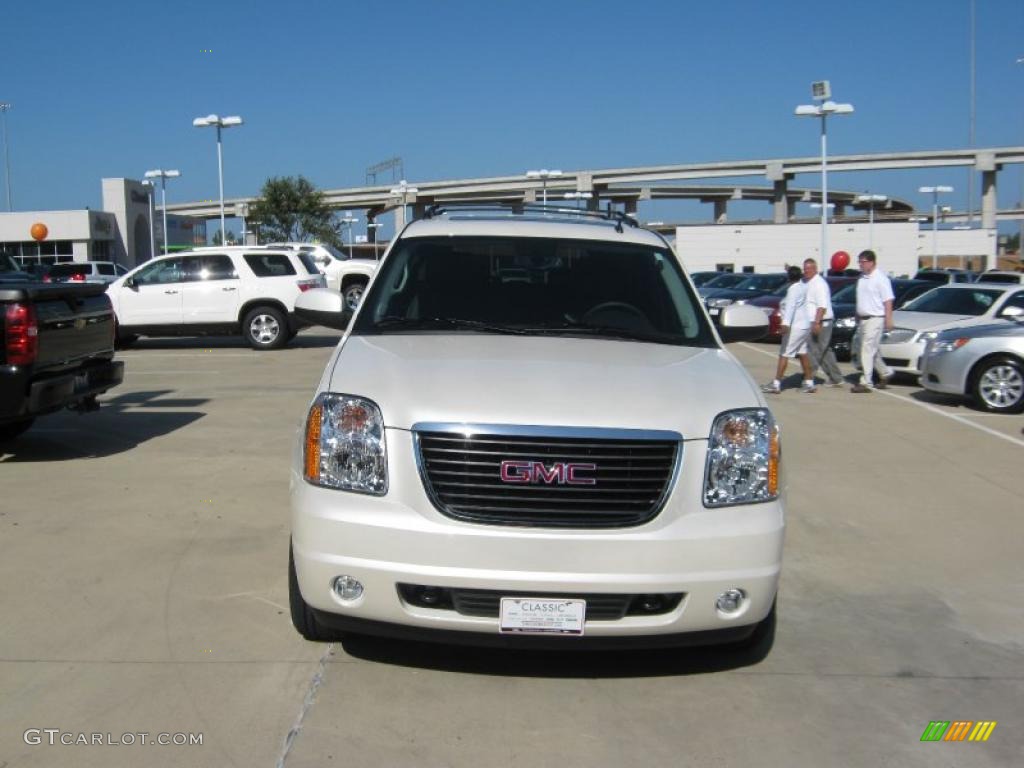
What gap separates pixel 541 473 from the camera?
145 inches

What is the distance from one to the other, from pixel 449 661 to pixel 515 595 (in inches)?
28.1

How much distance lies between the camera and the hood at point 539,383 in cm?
376

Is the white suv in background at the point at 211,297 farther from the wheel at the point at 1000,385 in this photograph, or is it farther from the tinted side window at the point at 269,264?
the wheel at the point at 1000,385

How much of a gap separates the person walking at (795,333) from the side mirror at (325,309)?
8586mm

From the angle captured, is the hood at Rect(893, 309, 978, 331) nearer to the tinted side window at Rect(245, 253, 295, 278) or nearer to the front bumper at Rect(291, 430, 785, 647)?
the tinted side window at Rect(245, 253, 295, 278)

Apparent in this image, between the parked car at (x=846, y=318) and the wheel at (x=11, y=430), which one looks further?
the parked car at (x=846, y=318)

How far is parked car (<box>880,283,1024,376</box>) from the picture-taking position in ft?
46.4

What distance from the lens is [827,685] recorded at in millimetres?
4137

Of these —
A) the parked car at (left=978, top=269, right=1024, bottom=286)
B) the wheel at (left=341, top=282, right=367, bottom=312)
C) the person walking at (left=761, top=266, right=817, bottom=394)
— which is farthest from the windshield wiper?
the parked car at (left=978, top=269, right=1024, bottom=286)

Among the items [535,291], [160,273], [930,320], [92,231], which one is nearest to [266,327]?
[160,273]

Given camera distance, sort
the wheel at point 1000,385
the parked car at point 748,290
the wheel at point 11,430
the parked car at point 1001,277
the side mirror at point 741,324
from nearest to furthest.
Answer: the side mirror at point 741,324
the wheel at point 11,430
the wheel at point 1000,385
the parked car at point 748,290
the parked car at point 1001,277

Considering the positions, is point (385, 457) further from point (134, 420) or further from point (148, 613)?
point (134, 420)

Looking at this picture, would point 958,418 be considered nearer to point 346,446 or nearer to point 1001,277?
point 346,446

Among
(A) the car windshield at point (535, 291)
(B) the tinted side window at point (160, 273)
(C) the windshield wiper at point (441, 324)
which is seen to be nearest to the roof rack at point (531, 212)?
(A) the car windshield at point (535, 291)
